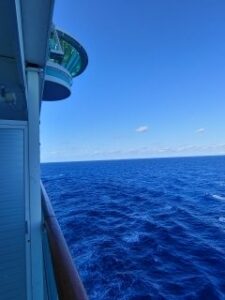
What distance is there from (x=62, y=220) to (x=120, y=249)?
3740 millimetres

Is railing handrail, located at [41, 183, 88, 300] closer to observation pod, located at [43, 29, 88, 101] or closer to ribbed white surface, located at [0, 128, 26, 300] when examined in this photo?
ribbed white surface, located at [0, 128, 26, 300]

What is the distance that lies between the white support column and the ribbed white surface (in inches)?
3.9

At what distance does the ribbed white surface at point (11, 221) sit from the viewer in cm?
211

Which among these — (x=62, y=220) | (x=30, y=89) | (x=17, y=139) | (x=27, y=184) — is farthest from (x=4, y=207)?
(x=62, y=220)

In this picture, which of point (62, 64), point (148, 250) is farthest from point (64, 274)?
point (148, 250)

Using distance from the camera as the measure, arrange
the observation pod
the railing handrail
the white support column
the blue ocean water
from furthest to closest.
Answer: the blue ocean water < the observation pod < the white support column < the railing handrail

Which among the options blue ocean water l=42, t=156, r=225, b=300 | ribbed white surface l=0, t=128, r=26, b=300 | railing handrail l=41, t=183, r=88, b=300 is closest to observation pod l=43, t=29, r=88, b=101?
ribbed white surface l=0, t=128, r=26, b=300

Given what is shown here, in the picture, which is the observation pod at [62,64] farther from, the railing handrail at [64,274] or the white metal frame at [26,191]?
the railing handrail at [64,274]

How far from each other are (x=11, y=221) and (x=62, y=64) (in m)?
2.37

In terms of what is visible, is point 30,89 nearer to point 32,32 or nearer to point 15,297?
point 32,32

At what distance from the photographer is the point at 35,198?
2.14 meters

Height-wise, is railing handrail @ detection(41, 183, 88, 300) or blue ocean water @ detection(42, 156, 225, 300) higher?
railing handrail @ detection(41, 183, 88, 300)

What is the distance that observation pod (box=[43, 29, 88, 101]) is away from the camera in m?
2.83

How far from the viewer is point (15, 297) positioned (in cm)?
211
